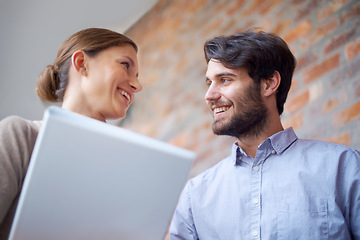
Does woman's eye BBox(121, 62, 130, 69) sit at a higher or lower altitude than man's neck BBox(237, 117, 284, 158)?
higher

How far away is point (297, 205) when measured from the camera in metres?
1.12

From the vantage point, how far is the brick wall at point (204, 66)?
4.97ft

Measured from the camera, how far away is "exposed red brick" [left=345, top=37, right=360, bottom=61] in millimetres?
1484

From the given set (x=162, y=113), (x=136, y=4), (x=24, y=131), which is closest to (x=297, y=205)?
(x=24, y=131)

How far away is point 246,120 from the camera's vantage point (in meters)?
1.34

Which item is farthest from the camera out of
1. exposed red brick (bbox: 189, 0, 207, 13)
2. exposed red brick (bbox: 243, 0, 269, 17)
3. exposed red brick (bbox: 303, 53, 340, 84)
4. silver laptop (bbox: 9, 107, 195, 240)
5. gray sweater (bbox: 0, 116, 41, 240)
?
exposed red brick (bbox: 189, 0, 207, 13)

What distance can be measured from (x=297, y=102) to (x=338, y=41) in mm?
301

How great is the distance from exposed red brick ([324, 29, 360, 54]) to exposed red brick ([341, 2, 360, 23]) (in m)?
0.06

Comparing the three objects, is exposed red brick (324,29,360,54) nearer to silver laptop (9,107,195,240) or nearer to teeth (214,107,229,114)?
teeth (214,107,229,114)

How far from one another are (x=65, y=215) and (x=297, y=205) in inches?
28.5

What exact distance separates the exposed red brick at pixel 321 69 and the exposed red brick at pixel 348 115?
196 millimetres

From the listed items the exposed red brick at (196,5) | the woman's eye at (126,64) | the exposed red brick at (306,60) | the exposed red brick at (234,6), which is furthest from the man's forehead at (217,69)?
the exposed red brick at (196,5)

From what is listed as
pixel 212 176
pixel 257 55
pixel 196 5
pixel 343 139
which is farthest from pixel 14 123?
pixel 196 5

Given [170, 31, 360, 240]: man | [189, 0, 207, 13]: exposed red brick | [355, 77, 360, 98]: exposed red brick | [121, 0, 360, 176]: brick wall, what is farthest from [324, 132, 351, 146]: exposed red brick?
[189, 0, 207, 13]: exposed red brick
